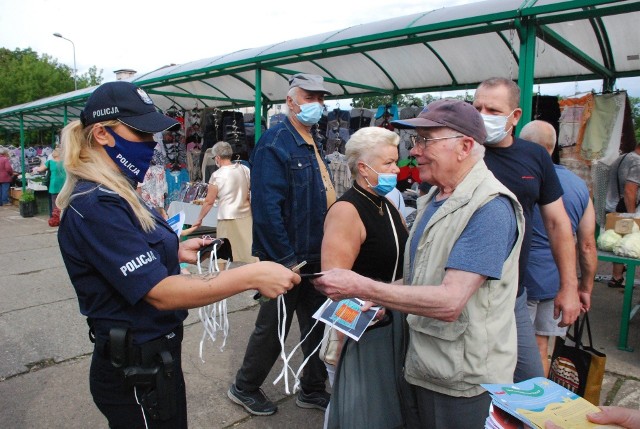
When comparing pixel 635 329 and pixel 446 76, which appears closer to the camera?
pixel 635 329

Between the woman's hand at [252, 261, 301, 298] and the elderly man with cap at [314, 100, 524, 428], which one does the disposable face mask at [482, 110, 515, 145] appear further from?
the woman's hand at [252, 261, 301, 298]

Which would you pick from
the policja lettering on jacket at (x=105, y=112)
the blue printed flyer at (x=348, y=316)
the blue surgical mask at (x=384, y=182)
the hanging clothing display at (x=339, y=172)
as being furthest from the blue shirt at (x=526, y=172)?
the hanging clothing display at (x=339, y=172)

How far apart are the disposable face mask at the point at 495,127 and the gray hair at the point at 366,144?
49cm

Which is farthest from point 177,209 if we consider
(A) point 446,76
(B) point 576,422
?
(B) point 576,422

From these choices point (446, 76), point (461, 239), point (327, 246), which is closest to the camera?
point (461, 239)

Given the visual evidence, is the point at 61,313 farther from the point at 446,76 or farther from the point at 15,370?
the point at 446,76

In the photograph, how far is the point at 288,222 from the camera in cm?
313

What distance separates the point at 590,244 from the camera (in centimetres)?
302

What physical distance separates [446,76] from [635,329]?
4357 mm

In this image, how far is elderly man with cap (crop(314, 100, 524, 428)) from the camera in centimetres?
161

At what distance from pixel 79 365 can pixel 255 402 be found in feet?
5.73

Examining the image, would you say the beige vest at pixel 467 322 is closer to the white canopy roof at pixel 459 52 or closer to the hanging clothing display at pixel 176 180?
the white canopy roof at pixel 459 52

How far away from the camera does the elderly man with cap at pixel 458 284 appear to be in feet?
5.29

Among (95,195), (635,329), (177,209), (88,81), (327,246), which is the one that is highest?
(88,81)
